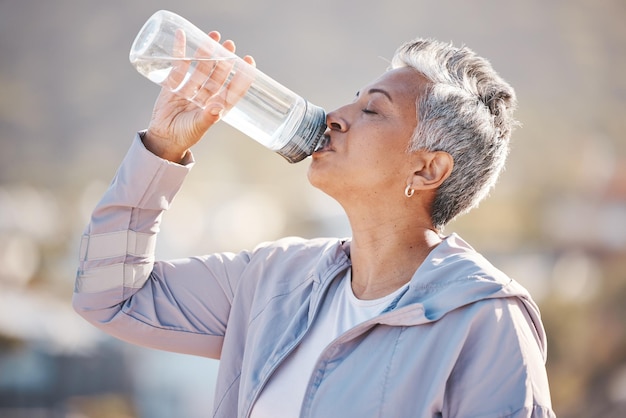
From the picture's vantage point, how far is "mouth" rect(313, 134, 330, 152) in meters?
1.55

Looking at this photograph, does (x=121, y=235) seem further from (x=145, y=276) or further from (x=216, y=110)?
(x=216, y=110)

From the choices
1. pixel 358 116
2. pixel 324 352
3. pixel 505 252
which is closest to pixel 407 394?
pixel 324 352

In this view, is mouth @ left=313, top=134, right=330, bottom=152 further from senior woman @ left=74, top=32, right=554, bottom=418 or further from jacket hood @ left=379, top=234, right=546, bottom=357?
jacket hood @ left=379, top=234, right=546, bottom=357

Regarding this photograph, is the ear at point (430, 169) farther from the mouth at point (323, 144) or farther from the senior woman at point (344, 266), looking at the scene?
the mouth at point (323, 144)

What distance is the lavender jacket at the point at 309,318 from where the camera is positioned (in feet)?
4.12

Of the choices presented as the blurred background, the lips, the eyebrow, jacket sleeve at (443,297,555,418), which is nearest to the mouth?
the lips

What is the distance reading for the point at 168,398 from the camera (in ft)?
10.2

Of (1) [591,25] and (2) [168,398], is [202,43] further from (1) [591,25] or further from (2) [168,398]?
(1) [591,25]

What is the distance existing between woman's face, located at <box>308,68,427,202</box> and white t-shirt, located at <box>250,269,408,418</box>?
0.71 feet

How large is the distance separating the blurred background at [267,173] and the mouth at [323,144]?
1.64 m

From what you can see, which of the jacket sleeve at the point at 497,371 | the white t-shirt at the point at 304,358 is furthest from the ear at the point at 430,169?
the jacket sleeve at the point at 497,371

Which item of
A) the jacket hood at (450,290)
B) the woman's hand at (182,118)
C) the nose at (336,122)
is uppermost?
the nose at (336,122)

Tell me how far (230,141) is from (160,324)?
1703 millimetres

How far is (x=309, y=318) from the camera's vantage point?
4.88ft
